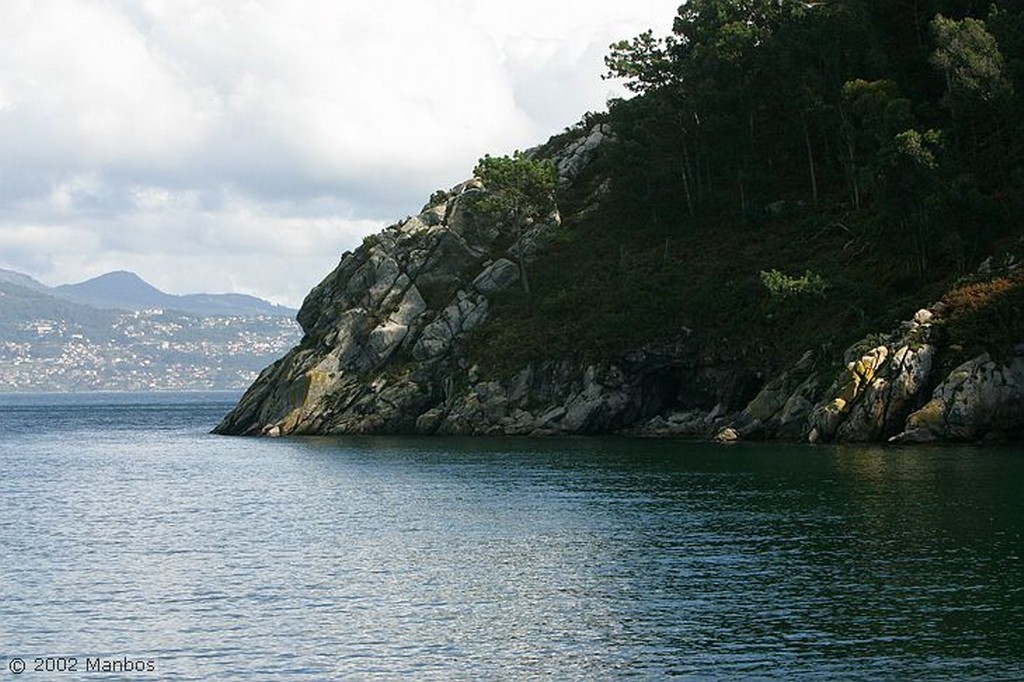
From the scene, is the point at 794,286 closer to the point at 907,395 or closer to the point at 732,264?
the point at 907,395

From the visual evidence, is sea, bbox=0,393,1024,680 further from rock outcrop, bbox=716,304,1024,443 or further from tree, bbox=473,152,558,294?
tree, bbox=473,152,558,294

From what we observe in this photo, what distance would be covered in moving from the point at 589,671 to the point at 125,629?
57.8 feet

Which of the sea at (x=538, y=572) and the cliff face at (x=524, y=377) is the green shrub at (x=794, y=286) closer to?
the cliff face at (x=524, y=377)

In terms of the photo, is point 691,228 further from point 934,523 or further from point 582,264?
point 934,523

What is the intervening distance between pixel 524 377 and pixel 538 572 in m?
81.3

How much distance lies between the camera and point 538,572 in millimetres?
54406

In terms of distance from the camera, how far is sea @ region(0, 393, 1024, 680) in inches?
1555

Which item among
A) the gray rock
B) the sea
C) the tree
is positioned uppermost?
the tree

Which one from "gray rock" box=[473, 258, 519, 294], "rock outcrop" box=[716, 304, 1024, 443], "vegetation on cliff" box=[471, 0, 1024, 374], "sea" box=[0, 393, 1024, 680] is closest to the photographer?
"sea" box=[0, 393, 1024, 680]

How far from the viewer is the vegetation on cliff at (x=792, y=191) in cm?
11006

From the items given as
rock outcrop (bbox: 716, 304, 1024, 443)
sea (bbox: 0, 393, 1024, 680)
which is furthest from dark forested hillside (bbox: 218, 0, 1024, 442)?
sea (bbox: 0, 393, 1024, 680)

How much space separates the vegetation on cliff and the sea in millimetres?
23530

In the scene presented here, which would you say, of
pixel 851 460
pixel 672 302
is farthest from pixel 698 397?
pixel 851 460

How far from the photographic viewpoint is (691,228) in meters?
148
